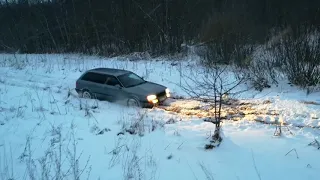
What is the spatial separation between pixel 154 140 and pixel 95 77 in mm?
5982

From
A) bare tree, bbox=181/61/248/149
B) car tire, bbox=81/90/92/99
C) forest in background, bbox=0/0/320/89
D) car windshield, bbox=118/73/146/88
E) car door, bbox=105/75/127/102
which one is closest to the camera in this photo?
bare tree, bbox=181/61/248/149

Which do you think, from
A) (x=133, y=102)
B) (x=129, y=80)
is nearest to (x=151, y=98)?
(x=133, y=102)

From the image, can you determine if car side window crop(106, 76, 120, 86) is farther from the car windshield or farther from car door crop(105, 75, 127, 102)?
the car windshield

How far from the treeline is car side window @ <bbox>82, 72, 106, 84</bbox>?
9.04 metres

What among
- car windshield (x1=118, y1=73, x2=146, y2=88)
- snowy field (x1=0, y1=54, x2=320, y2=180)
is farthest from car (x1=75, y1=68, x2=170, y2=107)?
snowy field (x1=0, y1=54, x2=320, y2=180)

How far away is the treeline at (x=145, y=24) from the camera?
23.6m

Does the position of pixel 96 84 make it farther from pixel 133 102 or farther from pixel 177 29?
pixel 177 29

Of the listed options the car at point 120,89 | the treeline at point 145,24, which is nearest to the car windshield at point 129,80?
the car at point 120,89

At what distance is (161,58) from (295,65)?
34.7ft

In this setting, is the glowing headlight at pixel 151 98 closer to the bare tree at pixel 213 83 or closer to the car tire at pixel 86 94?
the bare tree at pixel 213 83

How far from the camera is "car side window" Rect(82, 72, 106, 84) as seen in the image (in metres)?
13.5

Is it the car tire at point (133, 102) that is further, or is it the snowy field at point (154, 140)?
the car tire at point (133, 102)

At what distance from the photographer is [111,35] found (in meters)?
28.3

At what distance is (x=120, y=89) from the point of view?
12.8 m
